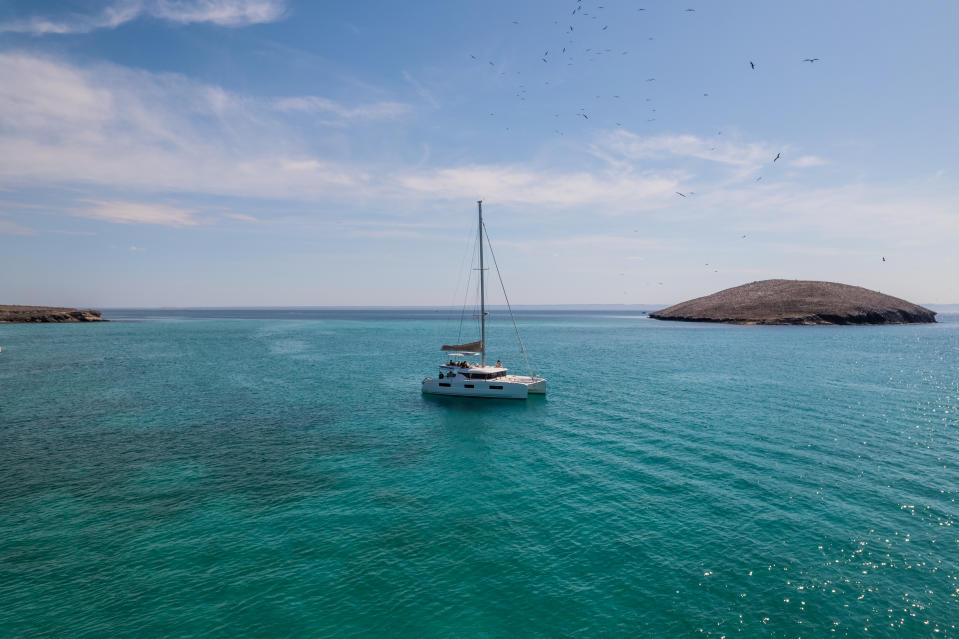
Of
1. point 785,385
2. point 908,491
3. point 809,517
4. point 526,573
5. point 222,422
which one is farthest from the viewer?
point 785,385

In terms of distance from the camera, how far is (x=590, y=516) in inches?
968

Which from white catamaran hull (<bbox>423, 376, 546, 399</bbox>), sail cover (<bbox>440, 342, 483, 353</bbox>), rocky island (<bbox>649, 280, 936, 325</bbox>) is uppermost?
rocky island (<bbox>649, 280, 936, 325</bbox>)

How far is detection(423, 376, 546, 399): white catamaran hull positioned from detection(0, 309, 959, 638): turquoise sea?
5.78 feet

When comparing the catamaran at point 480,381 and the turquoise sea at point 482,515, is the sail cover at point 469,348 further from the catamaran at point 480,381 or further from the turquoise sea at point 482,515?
the turquoise sea at point 482,515

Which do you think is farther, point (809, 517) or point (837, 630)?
point (809, 517)

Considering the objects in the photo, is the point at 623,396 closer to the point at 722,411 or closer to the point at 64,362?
the point at 722,411

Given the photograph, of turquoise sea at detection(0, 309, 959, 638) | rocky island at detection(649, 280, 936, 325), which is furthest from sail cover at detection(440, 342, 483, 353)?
rocky island at detection(649, 280, 936, 325)

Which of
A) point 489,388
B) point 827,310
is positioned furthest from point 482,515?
point 827,310

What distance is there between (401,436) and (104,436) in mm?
26366

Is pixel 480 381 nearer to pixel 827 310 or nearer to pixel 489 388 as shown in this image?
pixel 489 388

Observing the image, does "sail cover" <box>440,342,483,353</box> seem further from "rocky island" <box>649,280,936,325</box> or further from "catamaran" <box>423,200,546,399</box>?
A: "rocky island" <box>649,280,936,325</box>

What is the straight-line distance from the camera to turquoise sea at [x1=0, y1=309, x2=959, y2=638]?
55.9ft

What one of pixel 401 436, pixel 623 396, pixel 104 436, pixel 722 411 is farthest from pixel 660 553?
pixel 104 436

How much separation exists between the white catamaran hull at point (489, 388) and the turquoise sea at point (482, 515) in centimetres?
176
